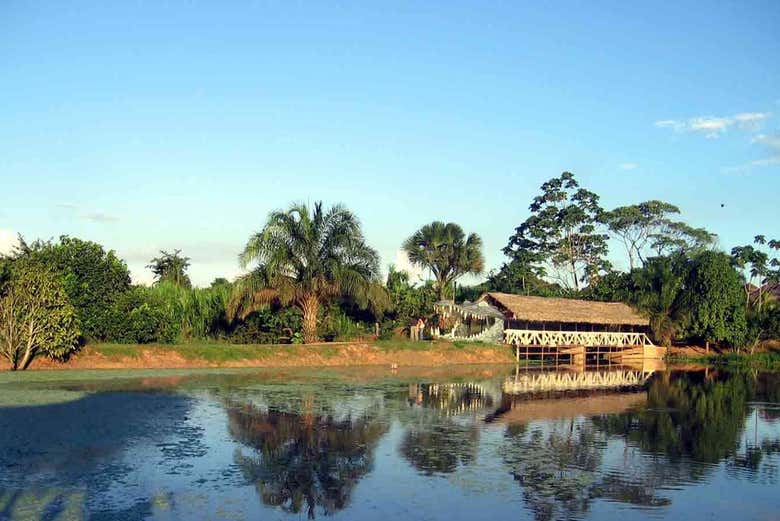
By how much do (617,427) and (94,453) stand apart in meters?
12.4

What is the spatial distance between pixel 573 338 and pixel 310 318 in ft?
58.9

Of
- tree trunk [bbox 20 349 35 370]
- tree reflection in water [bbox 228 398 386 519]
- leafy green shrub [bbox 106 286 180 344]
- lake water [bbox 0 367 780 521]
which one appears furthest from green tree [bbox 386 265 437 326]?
tree reflection in water [bbox 228 398 386 519]

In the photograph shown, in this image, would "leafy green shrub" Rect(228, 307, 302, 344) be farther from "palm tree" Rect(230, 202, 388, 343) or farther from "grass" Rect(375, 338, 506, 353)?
"grass" Rect(375, 338, 506, 353)

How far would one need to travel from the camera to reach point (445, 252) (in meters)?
60.9

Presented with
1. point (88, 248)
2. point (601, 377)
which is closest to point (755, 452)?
point (601, 377)

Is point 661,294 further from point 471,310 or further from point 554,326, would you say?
point 471,310

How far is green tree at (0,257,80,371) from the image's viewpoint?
88.5 feet

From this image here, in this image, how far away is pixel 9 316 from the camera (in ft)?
88.0

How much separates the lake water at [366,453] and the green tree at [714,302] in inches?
1046

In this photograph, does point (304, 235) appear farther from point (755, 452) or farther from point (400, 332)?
point (755, 452)

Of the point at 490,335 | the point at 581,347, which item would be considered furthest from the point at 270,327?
the point at 581,347

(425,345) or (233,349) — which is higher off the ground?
(425,345)

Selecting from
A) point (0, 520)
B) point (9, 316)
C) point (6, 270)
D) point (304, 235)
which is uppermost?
point (304, 235)

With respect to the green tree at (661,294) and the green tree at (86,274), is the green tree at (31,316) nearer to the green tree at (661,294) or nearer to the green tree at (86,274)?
the green tree at (86,274)
